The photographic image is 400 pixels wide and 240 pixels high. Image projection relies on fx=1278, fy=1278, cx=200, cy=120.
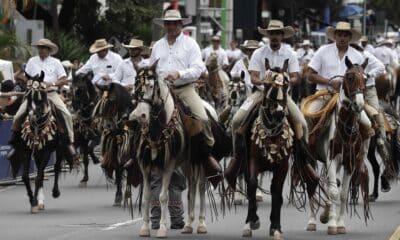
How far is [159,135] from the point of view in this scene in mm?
14453

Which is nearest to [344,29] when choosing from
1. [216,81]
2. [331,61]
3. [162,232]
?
[331,61]

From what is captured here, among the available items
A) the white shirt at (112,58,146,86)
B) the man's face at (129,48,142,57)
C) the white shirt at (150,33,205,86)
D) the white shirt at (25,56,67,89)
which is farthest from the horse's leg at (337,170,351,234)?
the man's face at (129,48,142,57)

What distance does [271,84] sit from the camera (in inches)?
546

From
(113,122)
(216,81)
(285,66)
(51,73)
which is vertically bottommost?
(216,81)

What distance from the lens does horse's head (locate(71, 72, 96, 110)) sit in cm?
2152

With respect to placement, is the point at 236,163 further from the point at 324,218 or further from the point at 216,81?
the point at 216,81

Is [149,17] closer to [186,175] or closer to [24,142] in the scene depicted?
[24,142]

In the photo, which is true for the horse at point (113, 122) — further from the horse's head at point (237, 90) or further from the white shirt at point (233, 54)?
the white shirt at point (233, 54)

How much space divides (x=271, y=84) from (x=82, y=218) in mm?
4192

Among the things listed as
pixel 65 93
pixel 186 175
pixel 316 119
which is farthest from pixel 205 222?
pixel 65 93

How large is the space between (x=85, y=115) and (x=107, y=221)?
18.9ft

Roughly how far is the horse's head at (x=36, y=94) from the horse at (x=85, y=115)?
3.01 m

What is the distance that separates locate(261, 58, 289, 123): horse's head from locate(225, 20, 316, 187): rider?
5.2 inches

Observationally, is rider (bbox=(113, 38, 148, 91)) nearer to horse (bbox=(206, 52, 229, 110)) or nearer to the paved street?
the paved street
